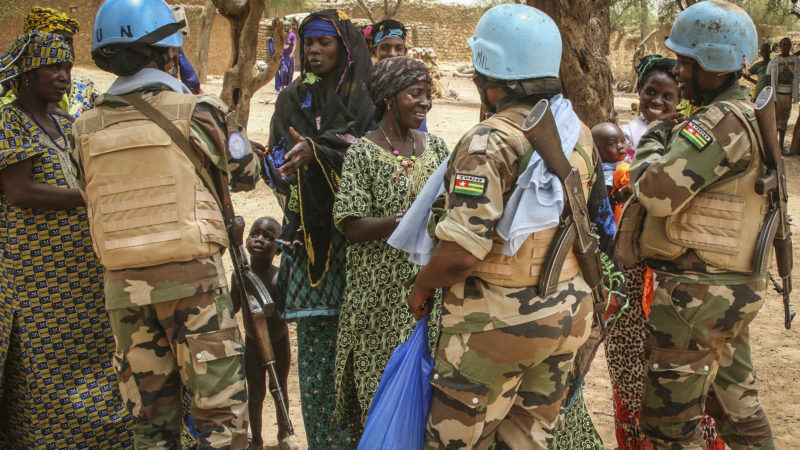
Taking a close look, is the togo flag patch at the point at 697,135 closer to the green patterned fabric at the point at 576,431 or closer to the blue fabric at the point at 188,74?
the green patterned fabric at the point at 576,431

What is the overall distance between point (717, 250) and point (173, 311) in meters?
2.20

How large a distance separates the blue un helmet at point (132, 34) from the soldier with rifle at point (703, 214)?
2021 millimetres

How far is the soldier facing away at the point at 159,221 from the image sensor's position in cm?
261

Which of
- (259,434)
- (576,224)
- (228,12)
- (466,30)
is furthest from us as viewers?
(466,30)

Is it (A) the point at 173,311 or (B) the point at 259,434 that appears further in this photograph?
(B) the point at 259,434

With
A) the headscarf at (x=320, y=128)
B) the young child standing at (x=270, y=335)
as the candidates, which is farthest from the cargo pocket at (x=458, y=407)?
the young child standing at (x=270, y=335)

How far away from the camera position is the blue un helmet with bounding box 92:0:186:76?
2.60 meters

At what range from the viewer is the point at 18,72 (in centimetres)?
338

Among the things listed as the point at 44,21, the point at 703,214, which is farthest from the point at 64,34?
the point at 703,214

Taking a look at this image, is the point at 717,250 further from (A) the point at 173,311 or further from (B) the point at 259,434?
(B) the point at 259,434

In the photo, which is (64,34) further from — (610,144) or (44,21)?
(610,144)

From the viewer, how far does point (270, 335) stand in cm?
385

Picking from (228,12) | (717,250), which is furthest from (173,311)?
(228,12)

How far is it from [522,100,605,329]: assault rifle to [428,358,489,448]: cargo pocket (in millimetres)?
404
